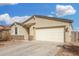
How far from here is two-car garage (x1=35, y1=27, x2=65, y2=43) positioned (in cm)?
685

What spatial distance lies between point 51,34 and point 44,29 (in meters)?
0.26

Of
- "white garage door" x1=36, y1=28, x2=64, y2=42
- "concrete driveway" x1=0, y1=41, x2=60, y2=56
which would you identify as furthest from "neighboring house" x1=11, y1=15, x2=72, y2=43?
"concrete driveway" x1=0, y1=41, x2=60, y2=56

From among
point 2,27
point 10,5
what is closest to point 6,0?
point 10,5

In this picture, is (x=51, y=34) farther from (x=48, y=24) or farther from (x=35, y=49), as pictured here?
(x=35, y=49)

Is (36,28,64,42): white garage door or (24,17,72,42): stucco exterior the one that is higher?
(24,17,72,42): stucco exterior

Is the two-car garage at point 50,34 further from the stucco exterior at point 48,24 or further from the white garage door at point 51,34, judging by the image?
the stucco exterior at point 48,24

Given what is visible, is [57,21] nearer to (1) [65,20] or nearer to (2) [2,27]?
(1) [65,20]

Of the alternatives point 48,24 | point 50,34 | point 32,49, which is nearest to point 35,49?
point 32,49

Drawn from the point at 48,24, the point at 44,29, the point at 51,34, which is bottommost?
the point at 51,34

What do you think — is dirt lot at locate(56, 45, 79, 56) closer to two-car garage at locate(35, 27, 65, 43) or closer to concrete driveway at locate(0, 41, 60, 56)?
concrete driveway at locate(0, 41, 60, 56)

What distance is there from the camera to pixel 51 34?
682 centimetres

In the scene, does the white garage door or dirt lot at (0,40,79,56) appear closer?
dirt lot at (0,40,79,56)

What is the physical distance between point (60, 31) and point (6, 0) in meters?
1.68

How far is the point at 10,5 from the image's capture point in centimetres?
672
